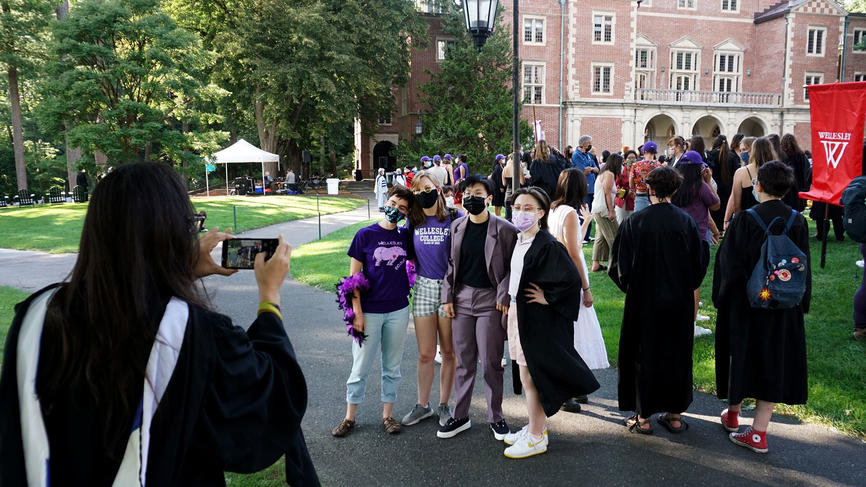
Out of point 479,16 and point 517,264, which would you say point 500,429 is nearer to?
point 517,264

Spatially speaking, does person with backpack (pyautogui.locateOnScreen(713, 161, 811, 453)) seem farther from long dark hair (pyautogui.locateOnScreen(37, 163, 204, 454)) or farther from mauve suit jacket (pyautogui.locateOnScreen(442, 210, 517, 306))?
long dark hair (pyautogui.locateOnScreen(37, 163, 204, 454))

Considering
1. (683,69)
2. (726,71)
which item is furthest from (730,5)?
(683,69)

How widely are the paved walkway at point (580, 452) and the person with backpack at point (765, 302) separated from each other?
13.2 inches

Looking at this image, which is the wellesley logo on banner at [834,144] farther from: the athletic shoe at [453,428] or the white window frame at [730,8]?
the white window frame at [730,8]

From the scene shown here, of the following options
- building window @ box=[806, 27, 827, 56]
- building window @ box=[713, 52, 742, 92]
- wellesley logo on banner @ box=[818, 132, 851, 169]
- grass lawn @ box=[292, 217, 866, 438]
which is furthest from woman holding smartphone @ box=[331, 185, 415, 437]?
building window @ box=[806, 27, 827, 56]

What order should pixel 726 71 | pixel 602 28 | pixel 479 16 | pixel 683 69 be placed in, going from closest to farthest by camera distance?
pixel 479 16 < pixel 602 28 < pixel 683 69 < pixel 726 71

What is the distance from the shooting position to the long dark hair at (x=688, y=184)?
7461 millimetres

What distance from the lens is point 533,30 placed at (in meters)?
40.0

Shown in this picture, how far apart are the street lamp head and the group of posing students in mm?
3630

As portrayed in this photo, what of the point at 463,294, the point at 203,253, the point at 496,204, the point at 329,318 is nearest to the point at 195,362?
the point at 203,253

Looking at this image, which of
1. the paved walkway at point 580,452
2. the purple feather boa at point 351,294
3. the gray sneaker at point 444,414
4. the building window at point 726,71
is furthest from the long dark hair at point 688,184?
the building window at point 726,71

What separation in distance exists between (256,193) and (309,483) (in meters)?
34.6

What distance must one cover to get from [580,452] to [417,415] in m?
1.40

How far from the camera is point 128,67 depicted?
2089 centimetres
